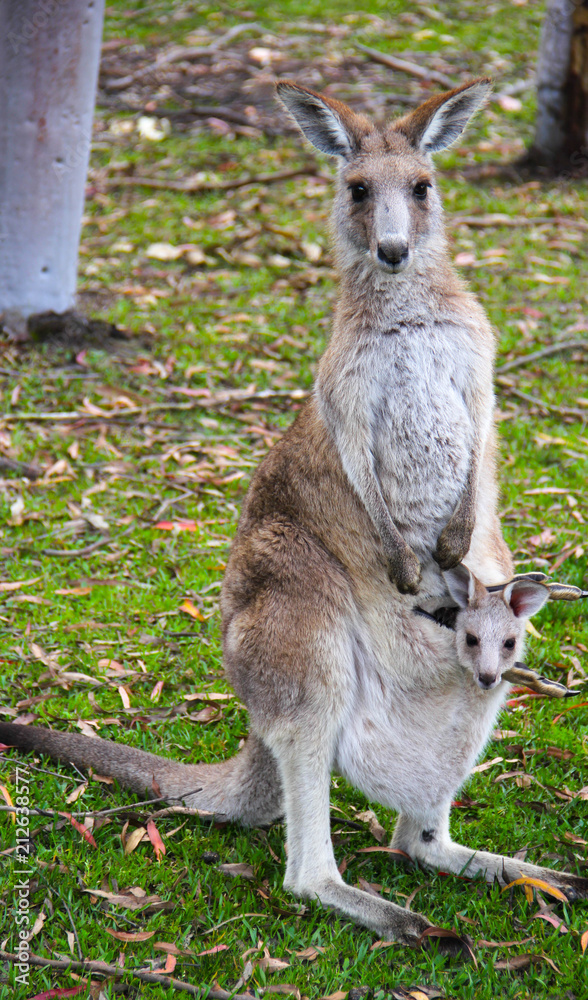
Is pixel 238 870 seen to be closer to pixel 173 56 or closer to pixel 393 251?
pixel 393 251

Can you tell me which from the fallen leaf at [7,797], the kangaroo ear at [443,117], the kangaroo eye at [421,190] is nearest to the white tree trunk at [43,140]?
the kangaroo ear at [443,117]

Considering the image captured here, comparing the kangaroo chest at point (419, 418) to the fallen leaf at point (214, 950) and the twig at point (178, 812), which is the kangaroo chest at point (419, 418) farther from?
the fallen leaf at point (214, 950)

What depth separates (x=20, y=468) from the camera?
494cm

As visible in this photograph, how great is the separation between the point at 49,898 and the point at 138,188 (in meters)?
7.16

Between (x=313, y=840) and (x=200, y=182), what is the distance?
23.3ft

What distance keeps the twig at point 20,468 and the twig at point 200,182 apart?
170 inches

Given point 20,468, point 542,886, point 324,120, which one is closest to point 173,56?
point 20,468

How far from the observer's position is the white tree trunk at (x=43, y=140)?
5.43 m

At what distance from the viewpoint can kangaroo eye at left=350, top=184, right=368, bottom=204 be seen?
9.66 feet

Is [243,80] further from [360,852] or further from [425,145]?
[360,852]

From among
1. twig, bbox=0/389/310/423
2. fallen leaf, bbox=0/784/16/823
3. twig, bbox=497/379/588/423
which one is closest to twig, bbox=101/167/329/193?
twig, bbox=0/389/310/423

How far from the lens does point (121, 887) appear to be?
268 centimetres

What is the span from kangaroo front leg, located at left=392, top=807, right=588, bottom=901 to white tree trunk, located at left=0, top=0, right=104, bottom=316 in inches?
165

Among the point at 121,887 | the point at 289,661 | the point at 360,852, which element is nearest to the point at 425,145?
the point at 289,661
